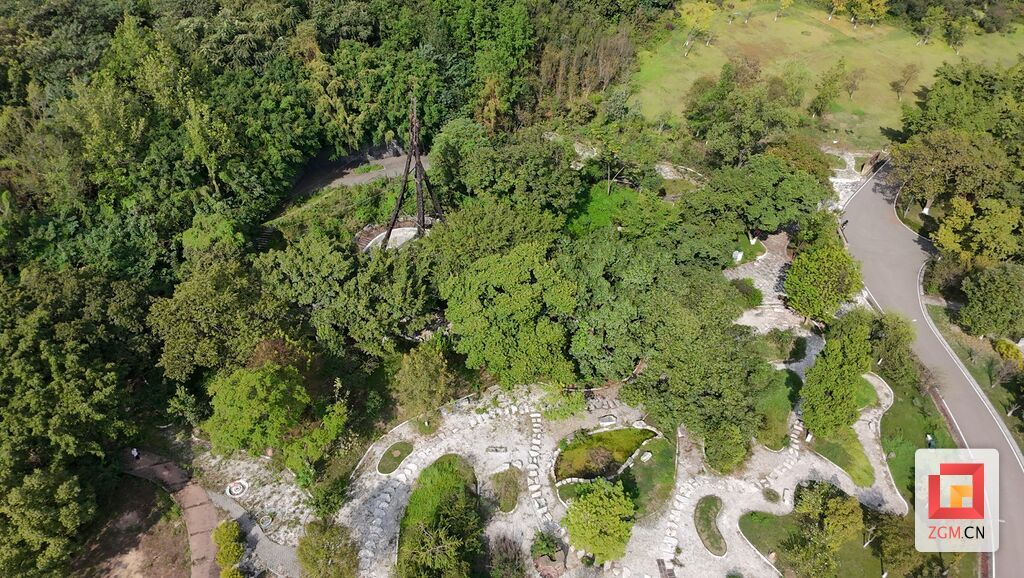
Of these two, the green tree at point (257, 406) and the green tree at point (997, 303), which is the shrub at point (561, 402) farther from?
the green tree at point (997, 303)

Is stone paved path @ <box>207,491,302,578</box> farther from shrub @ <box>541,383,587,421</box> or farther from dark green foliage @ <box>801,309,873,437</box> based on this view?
dark green foliage @ <box>801,309,873,437</box>

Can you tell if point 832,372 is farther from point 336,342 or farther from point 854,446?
point 336,342

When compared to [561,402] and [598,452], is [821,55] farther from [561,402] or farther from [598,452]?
[598,452]

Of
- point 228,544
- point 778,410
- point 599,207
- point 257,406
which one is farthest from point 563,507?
point 599,207

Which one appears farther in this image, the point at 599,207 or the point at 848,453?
the point at 599,207

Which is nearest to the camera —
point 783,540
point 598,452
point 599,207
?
point 783,540

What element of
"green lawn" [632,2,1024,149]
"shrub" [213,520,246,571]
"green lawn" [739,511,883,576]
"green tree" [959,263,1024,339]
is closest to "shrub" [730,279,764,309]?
"green tree" [959,263,1024,339]
